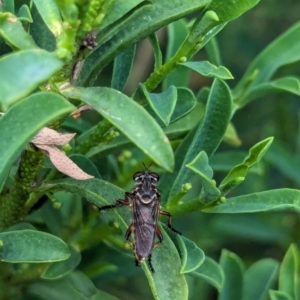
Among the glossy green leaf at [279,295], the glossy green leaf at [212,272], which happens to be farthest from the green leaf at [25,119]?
the glossy green leaf at [279,295]

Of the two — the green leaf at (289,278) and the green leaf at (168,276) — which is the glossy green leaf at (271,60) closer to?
the green leaf at (289,278)

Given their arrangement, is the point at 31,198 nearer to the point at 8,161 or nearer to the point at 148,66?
the point at 8,161

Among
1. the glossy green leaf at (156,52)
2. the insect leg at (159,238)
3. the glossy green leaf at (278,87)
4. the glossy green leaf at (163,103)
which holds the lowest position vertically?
the insect leg at (159,238)

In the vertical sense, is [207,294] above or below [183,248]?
below

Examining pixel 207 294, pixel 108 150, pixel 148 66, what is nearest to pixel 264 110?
pixel 148 66

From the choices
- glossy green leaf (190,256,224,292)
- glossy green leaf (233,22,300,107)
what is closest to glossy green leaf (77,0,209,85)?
glossy green leaf (190,256,224,292)

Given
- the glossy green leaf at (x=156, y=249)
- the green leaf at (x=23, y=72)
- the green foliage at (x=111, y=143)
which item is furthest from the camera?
the glossy green leaf at (x=156, y=249)
